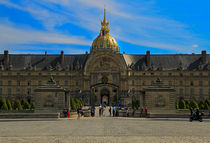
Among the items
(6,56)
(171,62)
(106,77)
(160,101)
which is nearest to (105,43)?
(106,77)

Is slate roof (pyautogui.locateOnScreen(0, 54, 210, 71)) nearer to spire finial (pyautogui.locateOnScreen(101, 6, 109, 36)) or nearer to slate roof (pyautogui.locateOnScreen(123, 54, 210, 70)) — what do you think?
slate roof (pyautogui.locateOnScreen(123, 54, 210, 70))

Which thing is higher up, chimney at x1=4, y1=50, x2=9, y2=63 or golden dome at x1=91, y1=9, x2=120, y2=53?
golden dome at x1=91, y1=9, x2=120, y2=53

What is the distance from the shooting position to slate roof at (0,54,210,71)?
9188cm

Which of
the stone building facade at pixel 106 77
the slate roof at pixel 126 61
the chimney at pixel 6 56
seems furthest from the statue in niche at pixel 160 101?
the chimney at pixel 6 56

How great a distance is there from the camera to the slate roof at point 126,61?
9188 centimetres

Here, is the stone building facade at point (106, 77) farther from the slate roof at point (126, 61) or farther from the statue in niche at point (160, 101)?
the statue in niche at point (160, 101)

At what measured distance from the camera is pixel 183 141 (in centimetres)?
1627

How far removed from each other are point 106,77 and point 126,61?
827 centimetres

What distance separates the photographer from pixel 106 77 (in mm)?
91312

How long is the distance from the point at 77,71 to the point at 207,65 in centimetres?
3542

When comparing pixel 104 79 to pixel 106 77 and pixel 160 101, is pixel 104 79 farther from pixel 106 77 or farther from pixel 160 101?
pixel 160 101

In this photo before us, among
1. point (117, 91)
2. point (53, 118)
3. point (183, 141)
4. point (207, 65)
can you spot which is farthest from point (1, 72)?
point (183, 141)

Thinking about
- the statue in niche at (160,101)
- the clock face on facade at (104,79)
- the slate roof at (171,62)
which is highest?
the slate roof at (171,62)

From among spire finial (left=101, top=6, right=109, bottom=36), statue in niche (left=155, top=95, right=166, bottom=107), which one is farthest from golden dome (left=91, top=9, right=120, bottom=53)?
statue in niche (left=155, top=95, right=166, bottom=107)
